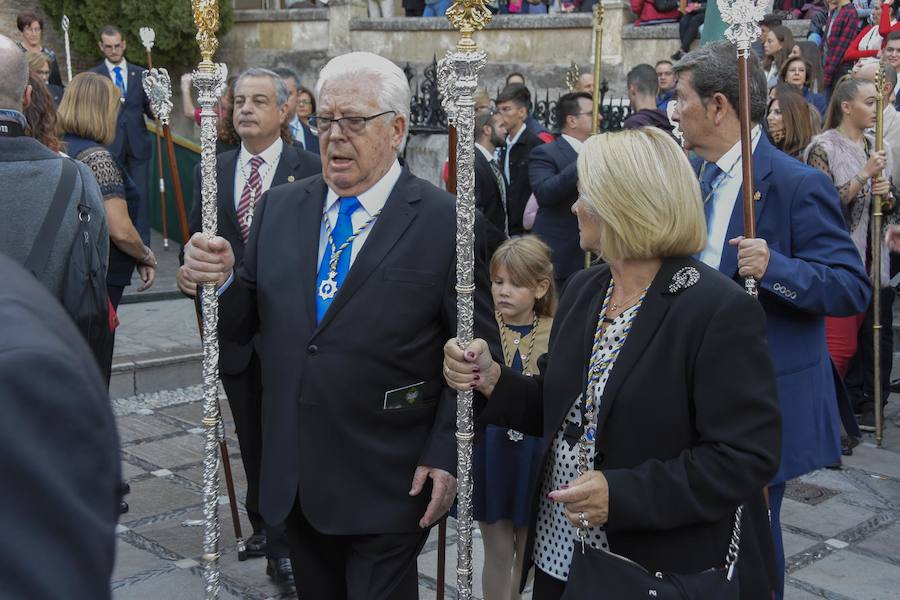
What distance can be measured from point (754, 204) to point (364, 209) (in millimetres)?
1278

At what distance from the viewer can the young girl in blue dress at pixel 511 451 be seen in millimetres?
3889

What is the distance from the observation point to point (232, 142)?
6.00 m

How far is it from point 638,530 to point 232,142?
4011mm

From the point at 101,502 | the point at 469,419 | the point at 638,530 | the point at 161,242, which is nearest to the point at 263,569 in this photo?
the point at 469,419

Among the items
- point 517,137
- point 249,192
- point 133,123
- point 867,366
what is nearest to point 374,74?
point 249,192

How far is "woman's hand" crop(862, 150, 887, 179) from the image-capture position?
654 centimetres

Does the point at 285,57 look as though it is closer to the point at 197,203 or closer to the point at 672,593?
the point at 197,203

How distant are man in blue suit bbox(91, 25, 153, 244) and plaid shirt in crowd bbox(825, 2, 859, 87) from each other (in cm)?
741

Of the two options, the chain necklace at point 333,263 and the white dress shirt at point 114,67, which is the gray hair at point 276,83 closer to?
the chain necklace at point 333,263

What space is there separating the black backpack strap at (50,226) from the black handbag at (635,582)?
6.16 feet

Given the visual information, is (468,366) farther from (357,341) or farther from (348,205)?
(348,205)

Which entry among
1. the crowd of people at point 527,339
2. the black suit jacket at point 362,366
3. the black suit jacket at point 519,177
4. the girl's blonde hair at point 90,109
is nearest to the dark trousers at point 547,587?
the crowd of people at point 527,339

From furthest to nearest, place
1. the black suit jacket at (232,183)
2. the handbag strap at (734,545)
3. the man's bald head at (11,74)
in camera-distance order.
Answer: the black suit jacket at (232,183), the man's bald head at (11,74), the handbag strap at (734,545)

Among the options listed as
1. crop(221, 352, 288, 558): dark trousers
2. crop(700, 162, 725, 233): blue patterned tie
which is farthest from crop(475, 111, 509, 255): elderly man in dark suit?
crop(700, 162, 725, 233): blue patterned tie
